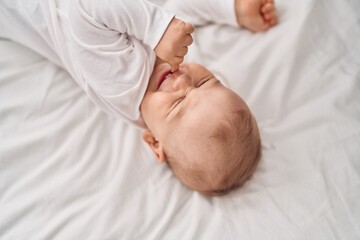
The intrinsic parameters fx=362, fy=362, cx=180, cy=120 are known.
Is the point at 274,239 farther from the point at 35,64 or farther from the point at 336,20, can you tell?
the point at 35,64

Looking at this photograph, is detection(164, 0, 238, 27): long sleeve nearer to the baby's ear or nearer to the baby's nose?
the baby's nose

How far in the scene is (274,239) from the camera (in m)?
0.86

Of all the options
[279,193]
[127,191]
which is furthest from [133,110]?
[279,193]

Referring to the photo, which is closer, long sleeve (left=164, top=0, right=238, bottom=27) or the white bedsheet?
the white bedsheet

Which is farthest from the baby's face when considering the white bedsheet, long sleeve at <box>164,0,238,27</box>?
long sleeve at <box>164,0,238,27</box>

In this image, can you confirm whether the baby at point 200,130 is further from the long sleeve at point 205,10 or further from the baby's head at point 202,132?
the long sleeve at point 205,10

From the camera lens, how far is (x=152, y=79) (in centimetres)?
100

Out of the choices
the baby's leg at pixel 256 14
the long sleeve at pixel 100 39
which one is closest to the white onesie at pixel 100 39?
the long sleeve at pixel 100 39

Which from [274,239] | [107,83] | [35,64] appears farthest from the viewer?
[35,64]

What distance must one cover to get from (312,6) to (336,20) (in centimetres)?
9

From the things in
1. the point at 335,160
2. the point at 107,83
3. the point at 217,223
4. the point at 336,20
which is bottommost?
the point at 217,223

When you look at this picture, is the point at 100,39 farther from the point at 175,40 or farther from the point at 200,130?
the point at 200,130

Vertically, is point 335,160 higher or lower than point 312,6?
lower

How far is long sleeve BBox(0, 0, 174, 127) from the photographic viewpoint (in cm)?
88
